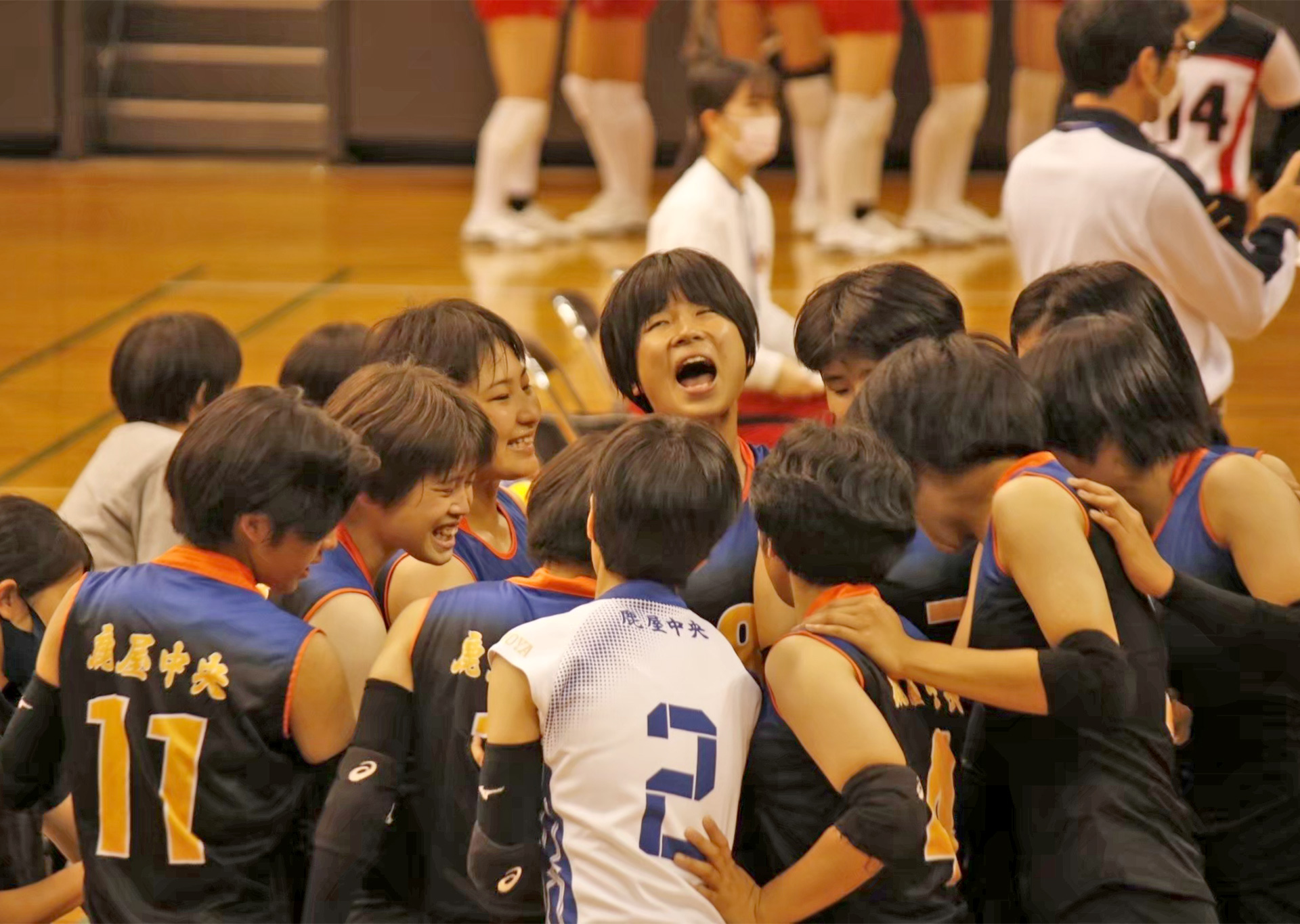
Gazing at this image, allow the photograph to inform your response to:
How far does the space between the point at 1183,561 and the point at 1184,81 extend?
2801 millimetres

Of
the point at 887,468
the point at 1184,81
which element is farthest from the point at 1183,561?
the point at 1184,81

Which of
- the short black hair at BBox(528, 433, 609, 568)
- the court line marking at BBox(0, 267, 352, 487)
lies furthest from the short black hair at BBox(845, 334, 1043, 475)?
the court line marking at BBox(0, 267, 352, 487)

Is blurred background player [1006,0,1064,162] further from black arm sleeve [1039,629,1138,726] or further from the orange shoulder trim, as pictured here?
the orange shoulder trim

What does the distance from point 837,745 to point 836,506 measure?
0.28m

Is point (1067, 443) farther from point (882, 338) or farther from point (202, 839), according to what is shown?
point (202, 839)

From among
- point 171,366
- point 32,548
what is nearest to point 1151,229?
point 171,366

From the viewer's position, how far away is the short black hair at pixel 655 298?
286 centimetres

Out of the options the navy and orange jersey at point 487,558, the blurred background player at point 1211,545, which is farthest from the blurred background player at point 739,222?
the blurred background player at point 1211,545

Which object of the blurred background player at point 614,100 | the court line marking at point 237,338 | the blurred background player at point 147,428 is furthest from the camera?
the blurred background player at point 614,100

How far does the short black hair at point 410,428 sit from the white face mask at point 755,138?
264cm

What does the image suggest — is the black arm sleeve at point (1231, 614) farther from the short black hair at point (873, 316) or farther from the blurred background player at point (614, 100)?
the blurred background player at point (614, 100)

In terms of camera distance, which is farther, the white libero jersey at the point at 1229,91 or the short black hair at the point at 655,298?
the white libero jersey at the point at 1229,91

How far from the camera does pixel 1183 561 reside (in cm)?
245

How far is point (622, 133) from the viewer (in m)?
9.25
